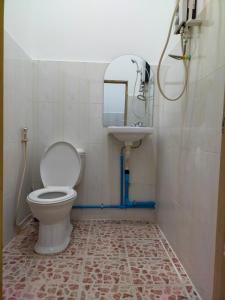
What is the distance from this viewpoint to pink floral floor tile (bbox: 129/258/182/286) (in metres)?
1.31

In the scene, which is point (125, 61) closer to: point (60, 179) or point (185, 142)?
point (185, 142)

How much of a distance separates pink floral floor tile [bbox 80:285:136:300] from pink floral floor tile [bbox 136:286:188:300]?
0.16 ft

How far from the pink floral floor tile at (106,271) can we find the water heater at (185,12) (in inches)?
63.5

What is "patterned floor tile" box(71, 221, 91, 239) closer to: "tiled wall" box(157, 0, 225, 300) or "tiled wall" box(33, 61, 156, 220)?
"tiled wall" box(33, 61, 156, 220)

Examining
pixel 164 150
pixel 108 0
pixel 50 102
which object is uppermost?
pixel 108 0

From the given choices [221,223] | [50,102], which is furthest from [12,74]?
[221,223]

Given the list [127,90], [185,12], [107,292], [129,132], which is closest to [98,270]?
[107,292]

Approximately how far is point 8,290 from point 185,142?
4.57 feet

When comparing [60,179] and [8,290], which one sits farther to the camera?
[60,179]

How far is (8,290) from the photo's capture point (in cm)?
121

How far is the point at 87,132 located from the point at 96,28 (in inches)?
42.2

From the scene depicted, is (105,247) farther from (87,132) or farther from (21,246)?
(87,132)

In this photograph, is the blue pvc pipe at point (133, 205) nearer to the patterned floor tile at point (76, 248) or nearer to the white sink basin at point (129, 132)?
the patterned floor tile at point (76, 248)

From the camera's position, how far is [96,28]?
2197 mm
